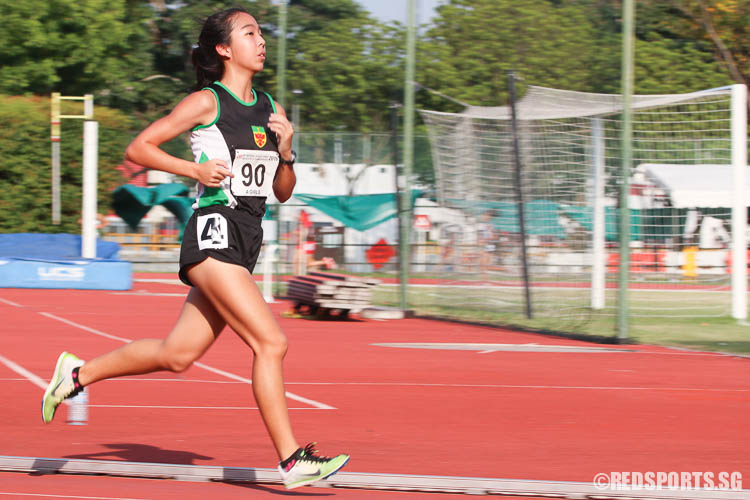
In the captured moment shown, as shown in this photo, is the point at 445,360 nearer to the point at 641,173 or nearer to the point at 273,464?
the point at 273,464

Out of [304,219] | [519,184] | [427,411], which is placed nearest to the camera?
[427,411]

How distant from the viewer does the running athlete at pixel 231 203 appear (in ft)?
A: 14.0

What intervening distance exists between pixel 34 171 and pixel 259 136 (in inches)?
843

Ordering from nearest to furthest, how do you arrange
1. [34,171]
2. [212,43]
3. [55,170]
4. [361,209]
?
[212,43] → [55,170] → [361,209] → [34,171]

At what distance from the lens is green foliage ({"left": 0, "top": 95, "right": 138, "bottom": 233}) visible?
24.2 metres

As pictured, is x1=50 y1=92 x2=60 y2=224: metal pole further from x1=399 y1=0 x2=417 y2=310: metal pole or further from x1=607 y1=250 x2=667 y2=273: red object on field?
x1=607 y1=250 x2=667 y2=273: red object on field

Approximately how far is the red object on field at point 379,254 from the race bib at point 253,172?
19028 millimetres

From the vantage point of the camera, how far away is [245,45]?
450 cm

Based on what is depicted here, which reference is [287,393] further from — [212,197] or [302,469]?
[212,197]

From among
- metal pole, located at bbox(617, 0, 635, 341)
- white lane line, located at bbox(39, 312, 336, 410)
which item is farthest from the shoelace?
metal pole, located at bbox(617, 0, 635, 341)

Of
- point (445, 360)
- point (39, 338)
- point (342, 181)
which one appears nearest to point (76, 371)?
point (445, 360)

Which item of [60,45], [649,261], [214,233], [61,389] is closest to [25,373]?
[61,389]

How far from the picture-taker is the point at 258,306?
4301mm

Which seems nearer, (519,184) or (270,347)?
(270,347)
